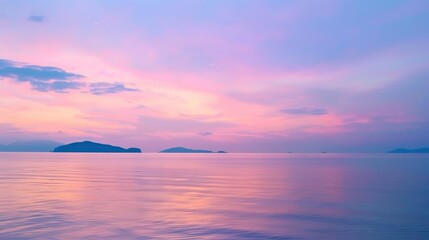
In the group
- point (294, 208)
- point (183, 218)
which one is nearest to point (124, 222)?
point (183, 218)

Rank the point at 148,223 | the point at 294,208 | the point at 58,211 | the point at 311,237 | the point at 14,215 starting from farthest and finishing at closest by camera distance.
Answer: the point at 294,208, the point at 58,211, the point at 14,215, the point at 148,223, the point at 311,237

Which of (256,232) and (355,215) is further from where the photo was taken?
(355,215)

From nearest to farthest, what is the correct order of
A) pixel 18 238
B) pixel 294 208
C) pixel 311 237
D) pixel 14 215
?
1. pixel 18 238
2. pixel 311 237
3. pixel 14 215
4. pixel 294 208

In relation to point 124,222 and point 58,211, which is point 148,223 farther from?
point 58,211

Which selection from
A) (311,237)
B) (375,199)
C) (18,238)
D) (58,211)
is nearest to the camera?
(18,238)

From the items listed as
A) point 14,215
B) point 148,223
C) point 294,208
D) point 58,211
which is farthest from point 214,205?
point 14,215

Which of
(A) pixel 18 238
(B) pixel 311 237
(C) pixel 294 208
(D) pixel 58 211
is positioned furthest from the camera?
(C) pixel 294 208

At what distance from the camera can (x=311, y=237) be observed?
68.0 ft

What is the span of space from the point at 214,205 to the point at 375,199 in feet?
46.0

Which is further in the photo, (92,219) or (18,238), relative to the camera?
(92,219)

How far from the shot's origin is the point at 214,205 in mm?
31453

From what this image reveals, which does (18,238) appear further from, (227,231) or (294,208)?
(294,208)

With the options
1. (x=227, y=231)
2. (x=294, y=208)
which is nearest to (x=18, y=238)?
(x=227, y=231)

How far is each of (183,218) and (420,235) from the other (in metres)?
13.2
